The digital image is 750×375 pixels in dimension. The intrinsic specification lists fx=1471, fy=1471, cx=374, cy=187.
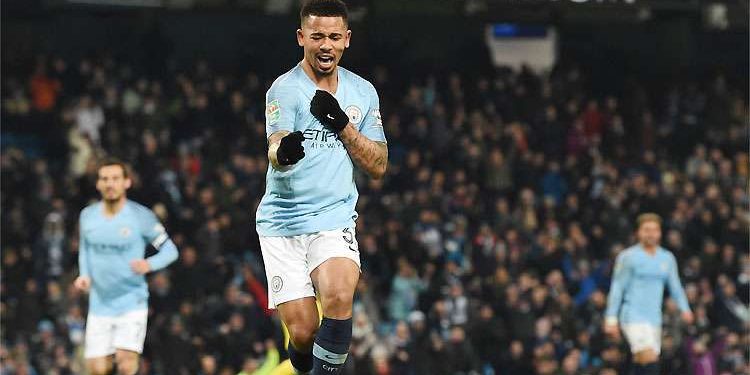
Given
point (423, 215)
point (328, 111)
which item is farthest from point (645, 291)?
point (328, 111)

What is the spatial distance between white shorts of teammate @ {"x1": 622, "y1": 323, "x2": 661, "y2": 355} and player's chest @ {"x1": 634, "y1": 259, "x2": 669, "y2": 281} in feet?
1.48

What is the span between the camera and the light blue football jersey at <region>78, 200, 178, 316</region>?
37.6 feet

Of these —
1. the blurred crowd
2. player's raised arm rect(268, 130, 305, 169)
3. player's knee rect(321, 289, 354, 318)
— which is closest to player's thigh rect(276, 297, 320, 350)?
player's knee rect(321, 289, 354, 318)

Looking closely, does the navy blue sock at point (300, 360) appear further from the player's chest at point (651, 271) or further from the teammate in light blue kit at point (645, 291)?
the player's chest at point (651, 271)

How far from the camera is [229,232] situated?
18.2m

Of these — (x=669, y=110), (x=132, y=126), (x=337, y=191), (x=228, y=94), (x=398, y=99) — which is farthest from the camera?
(x=669, y=110)

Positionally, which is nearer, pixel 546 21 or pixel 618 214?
pixel 618 214

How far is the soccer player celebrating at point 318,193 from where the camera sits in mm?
7359

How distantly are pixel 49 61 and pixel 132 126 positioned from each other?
224 cm

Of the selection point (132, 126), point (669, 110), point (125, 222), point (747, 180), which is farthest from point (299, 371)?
point (669, 110)

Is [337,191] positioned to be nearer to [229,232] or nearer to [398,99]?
[229,232]

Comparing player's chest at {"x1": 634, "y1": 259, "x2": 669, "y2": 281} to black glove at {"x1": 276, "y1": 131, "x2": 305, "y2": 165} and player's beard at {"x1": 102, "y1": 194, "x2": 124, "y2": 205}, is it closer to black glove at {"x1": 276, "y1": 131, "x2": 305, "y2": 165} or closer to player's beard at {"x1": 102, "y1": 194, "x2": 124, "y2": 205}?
player's beard at {"x1": 102, "y1": 194, "x2": 124, "y2": 205}

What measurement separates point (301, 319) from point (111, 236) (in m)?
4.32

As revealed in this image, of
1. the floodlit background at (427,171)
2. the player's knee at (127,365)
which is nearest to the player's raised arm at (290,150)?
the player's knee at (127,365)
